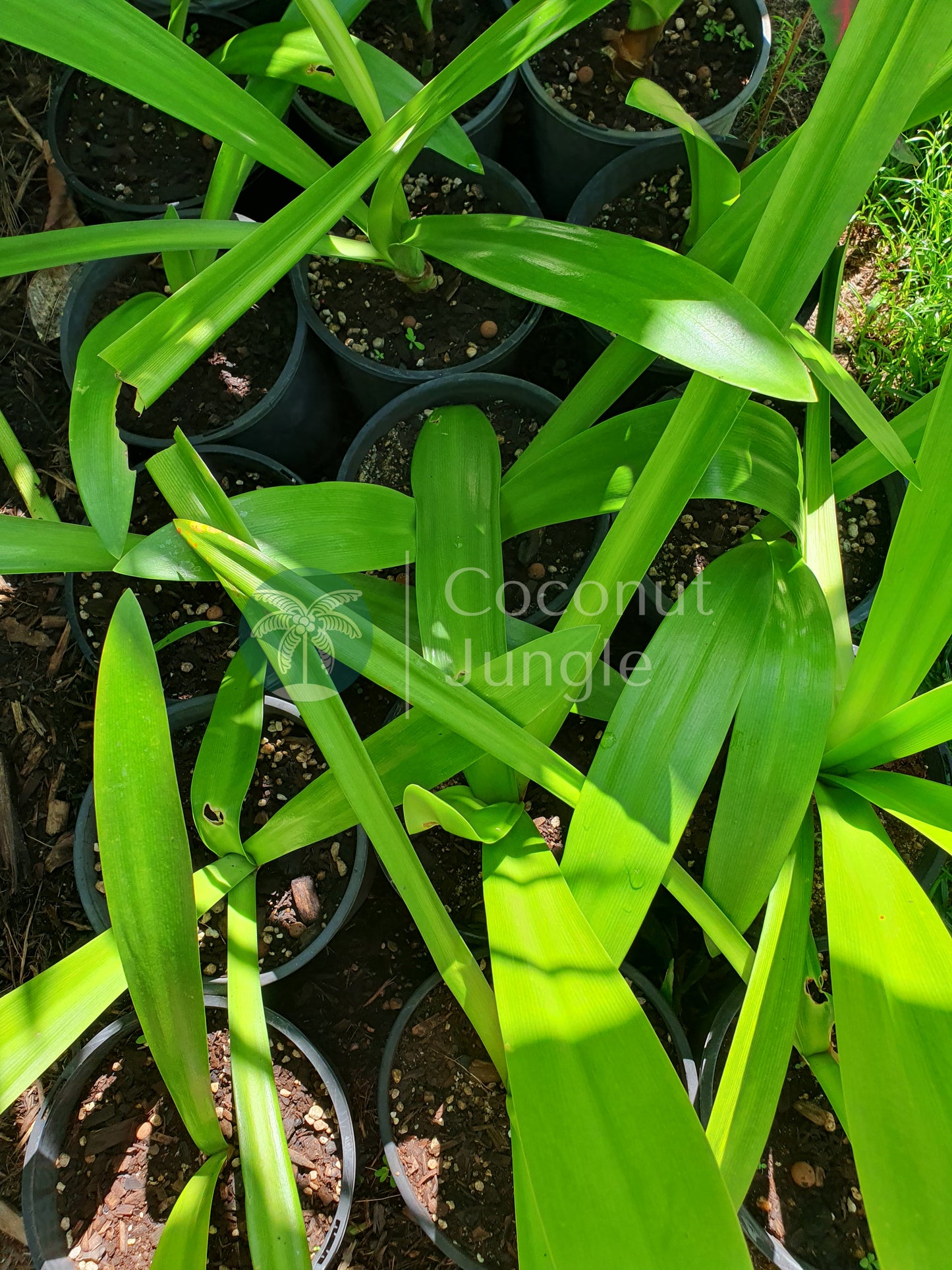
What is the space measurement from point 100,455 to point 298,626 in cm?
26

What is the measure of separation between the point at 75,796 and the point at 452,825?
0.81m

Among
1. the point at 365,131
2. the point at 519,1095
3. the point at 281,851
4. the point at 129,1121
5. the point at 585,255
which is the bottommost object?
the point at 129,1121

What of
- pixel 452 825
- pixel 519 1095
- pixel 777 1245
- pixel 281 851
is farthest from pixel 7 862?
pixel 777 1245

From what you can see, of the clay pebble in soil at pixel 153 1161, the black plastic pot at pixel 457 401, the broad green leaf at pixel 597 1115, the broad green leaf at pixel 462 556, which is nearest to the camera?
the broad green leaf at pixel 597 1115

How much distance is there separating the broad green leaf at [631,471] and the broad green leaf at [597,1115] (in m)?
0.43

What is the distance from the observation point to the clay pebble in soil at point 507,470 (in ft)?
3.44

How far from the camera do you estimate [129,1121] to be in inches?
36.5

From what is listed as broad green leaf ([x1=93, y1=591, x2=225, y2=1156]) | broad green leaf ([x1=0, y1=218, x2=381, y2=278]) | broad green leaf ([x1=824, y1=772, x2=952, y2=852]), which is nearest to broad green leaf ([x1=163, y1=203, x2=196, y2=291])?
broad green leaf ([x1=0, y1=218, x2=381, y2=278])

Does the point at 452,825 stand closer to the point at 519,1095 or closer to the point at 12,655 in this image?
the point at 519,1095

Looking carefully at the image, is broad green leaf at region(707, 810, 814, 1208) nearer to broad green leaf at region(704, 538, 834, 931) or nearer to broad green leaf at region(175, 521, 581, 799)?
broad green leaf at region(704, 538, 834, 931)

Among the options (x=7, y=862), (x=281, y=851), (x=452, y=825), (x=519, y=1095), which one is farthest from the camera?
(x=7, y=862)

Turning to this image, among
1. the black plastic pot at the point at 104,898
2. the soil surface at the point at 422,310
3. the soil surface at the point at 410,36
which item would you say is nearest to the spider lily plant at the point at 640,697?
the black plastic pot at the point at 104,898

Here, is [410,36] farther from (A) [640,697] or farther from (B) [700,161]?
(A) [640,697]

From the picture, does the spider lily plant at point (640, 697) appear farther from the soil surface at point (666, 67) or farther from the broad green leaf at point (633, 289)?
the soil surface at point (666, 67)
